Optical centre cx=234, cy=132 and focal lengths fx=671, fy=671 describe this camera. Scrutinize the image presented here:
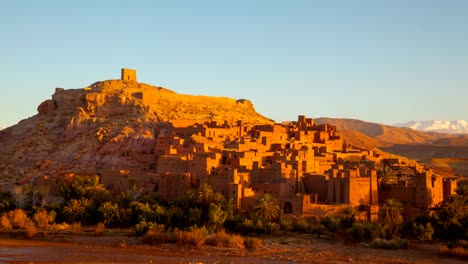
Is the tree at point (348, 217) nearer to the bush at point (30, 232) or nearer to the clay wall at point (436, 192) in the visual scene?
the clay wall at point (436, 192)

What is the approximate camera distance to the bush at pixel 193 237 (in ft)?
94.8

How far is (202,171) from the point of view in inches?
1312

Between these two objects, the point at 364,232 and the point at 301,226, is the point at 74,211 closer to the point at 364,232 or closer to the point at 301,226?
the point at 301,226

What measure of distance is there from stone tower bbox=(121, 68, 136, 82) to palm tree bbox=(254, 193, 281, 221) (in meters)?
26.0

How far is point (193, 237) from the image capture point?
28922 millimetres

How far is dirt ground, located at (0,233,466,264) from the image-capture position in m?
26.1

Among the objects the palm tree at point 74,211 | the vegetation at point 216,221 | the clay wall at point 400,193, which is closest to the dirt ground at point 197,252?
the vegetation at point 216,221

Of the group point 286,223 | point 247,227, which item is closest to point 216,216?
point 247,227

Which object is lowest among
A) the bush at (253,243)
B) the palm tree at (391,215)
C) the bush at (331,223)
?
the bush at (253,243)

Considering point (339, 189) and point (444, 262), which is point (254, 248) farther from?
point (444, 262)

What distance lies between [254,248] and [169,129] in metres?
15.7

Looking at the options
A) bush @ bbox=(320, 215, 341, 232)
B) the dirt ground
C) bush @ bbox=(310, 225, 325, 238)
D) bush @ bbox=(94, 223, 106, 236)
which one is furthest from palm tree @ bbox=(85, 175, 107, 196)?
bush @ bbox=(320, 215, 341, 232)

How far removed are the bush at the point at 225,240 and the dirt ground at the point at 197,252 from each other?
523 mm

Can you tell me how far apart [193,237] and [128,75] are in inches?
1088
